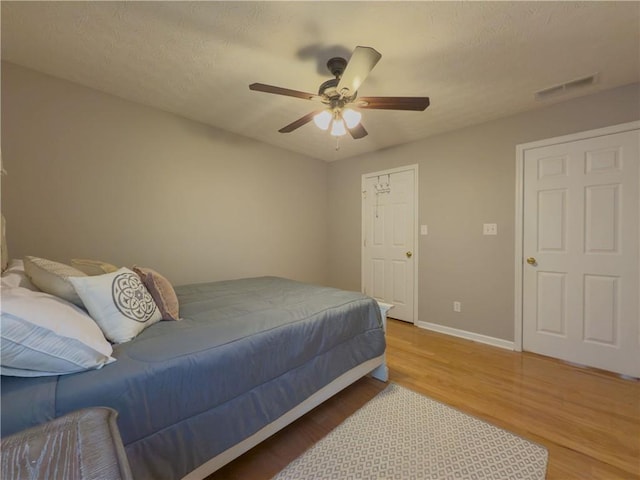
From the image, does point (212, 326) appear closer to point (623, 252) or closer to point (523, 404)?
point (523, 404)

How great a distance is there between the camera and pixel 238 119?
290 cm

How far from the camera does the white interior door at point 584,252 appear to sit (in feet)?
7.34

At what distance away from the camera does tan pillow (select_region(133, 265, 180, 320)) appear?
1555 millimetres

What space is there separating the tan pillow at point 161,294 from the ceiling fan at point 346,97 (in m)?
1.31

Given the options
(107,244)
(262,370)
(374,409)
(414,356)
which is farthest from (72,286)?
(414,356)

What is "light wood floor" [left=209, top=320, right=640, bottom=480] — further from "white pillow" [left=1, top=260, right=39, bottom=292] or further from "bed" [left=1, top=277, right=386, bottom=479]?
"white pillow" [left=1, top=260, right=39, bottom=292]

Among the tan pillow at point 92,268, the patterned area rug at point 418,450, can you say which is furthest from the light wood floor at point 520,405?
the tan pillow at point 92,268

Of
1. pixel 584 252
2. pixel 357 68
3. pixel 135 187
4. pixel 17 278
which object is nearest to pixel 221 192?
pixel 135 187

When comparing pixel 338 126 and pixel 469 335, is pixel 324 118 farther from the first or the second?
pixel 469 335

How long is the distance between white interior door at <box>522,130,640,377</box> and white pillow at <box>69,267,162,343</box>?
10.7 ft

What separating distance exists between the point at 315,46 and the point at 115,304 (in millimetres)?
1889

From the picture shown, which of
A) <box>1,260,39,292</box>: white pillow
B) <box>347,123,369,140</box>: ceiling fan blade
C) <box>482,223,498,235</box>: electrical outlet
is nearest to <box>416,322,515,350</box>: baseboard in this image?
<box>482,223,498,235</box>: electrical outlet

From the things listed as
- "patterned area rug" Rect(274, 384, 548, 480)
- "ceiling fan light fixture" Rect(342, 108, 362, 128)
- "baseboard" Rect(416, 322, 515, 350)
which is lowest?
"patterned area rug" Rect(274, 384, 548, 480)

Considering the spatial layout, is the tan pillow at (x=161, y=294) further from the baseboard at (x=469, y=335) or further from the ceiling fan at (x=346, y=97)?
the baseboard at (x=469, y=335)
